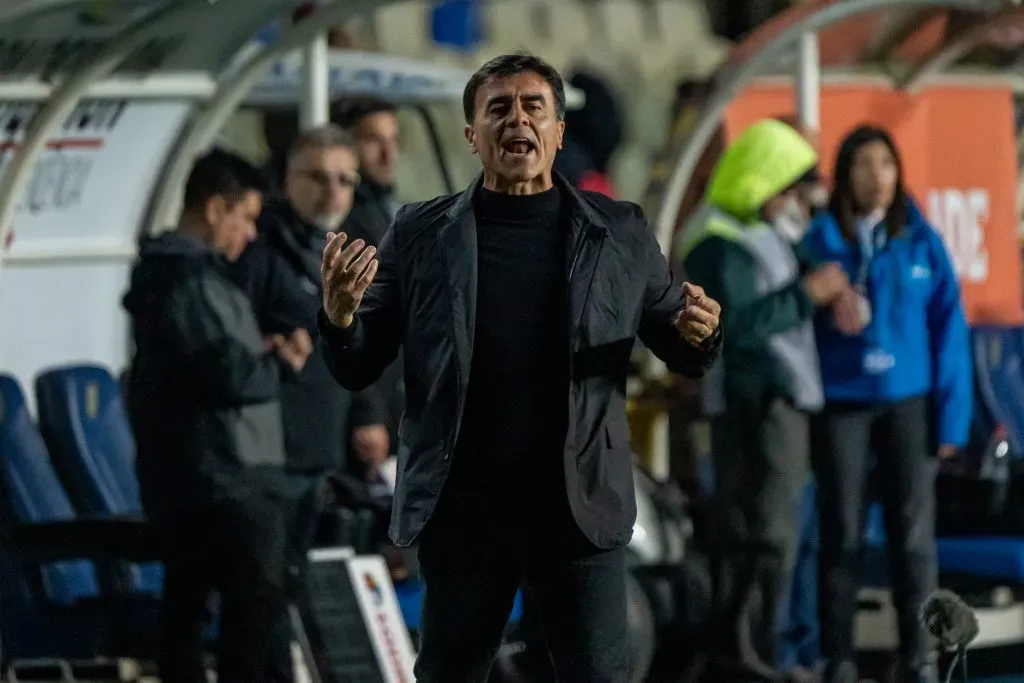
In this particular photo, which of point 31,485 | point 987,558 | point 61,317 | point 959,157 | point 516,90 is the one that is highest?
point 516,90

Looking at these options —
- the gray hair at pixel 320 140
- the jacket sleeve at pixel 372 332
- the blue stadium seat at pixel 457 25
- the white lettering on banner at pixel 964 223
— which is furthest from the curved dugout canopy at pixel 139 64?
the blue stadium seat at pixel 457 25

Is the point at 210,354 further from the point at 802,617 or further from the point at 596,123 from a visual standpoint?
the point at 596,123

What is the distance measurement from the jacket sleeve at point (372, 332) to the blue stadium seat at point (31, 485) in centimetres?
317

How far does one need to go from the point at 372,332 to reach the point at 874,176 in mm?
3574

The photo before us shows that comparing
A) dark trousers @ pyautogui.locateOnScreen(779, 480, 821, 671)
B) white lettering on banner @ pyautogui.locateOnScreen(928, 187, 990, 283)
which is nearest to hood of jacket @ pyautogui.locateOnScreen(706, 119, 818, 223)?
dark trousers @ pyautogui.locateOnScreen(779, 480, 821, 671)

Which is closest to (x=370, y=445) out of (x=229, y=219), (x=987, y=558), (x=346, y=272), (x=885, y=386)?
(x=229, y=219)

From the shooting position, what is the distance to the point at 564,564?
5.23m

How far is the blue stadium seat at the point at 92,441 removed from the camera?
28.1 feet

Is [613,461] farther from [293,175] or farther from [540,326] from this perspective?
[293,175]

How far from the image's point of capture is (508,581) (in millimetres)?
5273

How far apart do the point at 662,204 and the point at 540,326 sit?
5366mm

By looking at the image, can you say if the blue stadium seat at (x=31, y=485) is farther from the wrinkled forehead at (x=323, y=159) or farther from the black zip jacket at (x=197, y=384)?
the wrinkled forehead at (x=323, y=159)

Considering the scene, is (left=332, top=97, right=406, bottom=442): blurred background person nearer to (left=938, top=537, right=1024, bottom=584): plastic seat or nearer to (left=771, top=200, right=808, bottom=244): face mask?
(left=771, top=200, right=808, bottom=244): face mask

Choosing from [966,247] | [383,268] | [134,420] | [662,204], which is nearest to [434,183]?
[966,247]
